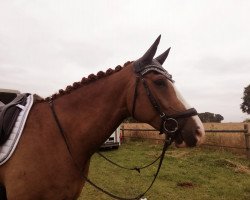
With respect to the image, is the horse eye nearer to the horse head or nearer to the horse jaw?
the horse head

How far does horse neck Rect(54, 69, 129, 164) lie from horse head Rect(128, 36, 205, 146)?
0.59ft

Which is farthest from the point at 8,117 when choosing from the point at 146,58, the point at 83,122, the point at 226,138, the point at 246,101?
the point at 246,101

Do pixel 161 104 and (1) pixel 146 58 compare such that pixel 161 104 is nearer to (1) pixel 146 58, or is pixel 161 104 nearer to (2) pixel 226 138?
(1) pixel 146 58

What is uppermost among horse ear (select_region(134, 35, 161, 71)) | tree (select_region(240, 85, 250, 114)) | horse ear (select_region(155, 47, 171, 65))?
tree (select_region(240, 85, 250, 114))

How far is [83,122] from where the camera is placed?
320cm

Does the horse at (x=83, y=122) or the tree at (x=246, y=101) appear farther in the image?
Answer: the tree at (x=246, y=101)

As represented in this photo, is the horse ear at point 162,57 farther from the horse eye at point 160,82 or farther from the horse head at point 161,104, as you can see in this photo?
the horse eye at point 160,82

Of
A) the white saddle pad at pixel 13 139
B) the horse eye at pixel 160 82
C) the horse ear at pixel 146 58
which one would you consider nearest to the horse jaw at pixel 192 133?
the horse eye at pixel 160 82

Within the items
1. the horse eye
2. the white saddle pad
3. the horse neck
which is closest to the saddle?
the white saddle pad

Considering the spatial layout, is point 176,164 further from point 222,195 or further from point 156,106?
point 156,106

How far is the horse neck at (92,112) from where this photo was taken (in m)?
3.17

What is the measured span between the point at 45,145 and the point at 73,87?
790 mm

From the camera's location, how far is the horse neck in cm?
317

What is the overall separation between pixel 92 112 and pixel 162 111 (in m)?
0.78
